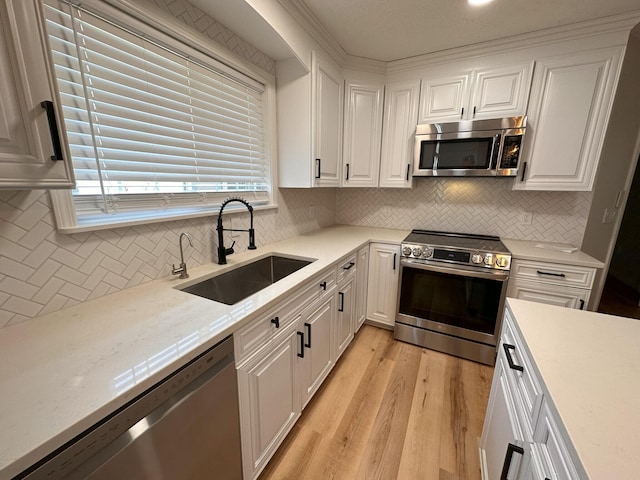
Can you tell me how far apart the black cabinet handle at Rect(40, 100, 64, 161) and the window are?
372 mm

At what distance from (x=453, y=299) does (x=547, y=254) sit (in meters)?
0.76

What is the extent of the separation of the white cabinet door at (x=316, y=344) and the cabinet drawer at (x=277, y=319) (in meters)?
0.09

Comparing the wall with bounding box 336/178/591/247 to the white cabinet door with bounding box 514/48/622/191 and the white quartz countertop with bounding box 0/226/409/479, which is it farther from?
the white quartz countertop with bounding box 0/226/409/479

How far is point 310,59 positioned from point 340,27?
331 mm

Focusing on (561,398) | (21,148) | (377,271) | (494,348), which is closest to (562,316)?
(561,398)

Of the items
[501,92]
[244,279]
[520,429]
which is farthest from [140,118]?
[501,92]

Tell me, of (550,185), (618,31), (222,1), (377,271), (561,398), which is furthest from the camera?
(377,271)

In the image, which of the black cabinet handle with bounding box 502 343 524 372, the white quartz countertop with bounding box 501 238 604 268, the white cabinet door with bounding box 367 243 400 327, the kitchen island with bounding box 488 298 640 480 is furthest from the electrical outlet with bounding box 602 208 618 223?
the black cabinet handle with bounding box 502 343 524 372

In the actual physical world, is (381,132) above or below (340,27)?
below

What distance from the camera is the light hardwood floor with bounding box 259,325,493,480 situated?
1384 mm

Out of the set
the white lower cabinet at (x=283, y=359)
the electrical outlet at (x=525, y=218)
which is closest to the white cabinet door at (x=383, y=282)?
the white lower cabinet at (x=283, y=359)

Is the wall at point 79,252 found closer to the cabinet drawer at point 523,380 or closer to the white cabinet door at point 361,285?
the white cabinet door at point 361,285

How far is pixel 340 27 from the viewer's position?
1944 mm

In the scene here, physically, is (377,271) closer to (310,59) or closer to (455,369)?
(455,369)
